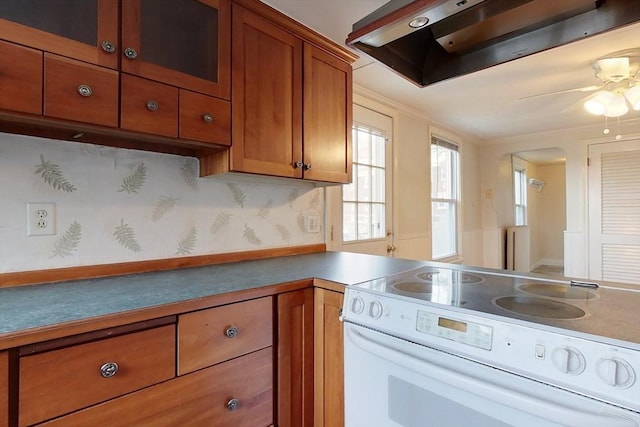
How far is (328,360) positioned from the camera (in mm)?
1276

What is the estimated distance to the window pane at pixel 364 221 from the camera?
2.60 m

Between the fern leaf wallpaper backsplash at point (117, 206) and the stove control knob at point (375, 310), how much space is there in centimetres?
96

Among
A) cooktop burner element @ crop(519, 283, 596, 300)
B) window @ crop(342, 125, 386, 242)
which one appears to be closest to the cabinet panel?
cooktop burner element @ crop(519, 283, 596, 300)

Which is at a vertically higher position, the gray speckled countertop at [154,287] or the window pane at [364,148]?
the window pane at [364,148]

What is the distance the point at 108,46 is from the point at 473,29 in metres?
1.20

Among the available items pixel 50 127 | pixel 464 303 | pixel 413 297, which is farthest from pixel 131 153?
pixel 464 303

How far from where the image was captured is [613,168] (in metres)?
3.76

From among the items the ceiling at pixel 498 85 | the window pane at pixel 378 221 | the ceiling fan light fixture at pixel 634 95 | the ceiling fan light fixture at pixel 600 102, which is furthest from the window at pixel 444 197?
the ceiling fan light fixture at pixel 634 95

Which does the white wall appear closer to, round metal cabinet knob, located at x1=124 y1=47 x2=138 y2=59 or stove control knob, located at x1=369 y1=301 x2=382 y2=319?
stove control knob, located at x1=369 y1=301 x2=382 y2=319

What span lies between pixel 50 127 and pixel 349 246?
1.86m

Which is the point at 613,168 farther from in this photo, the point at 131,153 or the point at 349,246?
the point at 131,153

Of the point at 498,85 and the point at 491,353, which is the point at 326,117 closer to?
the point at 491,353

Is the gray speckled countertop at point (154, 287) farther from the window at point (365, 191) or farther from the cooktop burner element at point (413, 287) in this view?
the window at point (365, 191)

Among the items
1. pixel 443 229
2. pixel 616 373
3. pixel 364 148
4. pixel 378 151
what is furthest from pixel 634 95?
pixel 616 373
